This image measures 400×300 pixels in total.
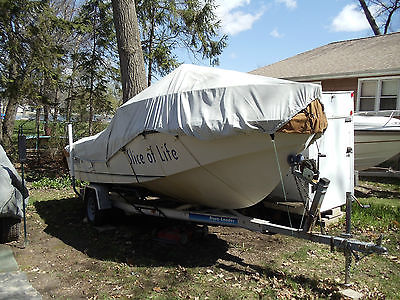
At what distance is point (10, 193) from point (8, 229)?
A: 2.64ft

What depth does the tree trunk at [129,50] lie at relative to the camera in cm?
994

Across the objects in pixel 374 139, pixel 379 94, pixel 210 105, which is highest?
pixel 379 94

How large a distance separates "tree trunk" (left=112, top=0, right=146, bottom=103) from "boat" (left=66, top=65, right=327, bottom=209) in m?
3.82

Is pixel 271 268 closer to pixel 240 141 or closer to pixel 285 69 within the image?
pixel 240 141

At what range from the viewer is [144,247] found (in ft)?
19.7

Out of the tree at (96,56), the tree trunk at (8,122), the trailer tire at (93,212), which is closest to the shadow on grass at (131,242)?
the trailer tire at (93,212)

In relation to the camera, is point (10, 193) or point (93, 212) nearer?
point (10, 193)

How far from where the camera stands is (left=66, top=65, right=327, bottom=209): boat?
4.20 metres

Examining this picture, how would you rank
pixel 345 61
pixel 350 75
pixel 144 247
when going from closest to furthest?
pixel 144 247 < pixel 350 75 < pixel 345 61

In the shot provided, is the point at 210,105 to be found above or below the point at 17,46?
below

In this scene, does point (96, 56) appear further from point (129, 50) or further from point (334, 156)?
point (334, 156)

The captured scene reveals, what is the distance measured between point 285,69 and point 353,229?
12825 mm

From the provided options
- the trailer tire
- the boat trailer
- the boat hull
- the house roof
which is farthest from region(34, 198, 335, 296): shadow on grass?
the house roof

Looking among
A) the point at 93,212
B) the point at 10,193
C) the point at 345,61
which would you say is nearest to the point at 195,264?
the point at 93,212
